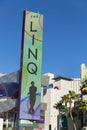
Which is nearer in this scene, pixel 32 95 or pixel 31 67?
pixel 31 67

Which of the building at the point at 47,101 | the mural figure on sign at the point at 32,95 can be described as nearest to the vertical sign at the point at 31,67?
the mural figure on sign at the point at 32,95

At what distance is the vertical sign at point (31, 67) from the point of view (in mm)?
65188

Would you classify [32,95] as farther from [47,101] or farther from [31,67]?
[47,101]

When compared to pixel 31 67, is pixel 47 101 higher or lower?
lower

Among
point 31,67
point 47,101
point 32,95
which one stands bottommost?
point 32,95

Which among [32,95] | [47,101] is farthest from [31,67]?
[47,101]

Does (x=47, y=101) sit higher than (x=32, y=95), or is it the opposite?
(x=47, y=101)

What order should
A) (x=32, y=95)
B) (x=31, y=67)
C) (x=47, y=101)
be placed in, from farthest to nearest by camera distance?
(x=47, y=101) < (x=32, y=95) < (x=31, y=67)

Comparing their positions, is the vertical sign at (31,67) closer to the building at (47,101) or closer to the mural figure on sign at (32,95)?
the mural figure on sign at (32,95)

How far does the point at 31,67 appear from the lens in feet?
219

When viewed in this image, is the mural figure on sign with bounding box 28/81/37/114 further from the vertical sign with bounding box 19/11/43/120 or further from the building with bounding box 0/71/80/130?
the building with bounding box 0/71/80/130

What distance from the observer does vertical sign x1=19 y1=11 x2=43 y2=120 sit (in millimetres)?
65188

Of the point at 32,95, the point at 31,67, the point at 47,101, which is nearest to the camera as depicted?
the point at 31,67

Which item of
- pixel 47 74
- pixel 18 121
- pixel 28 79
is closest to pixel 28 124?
pixel 18 121
